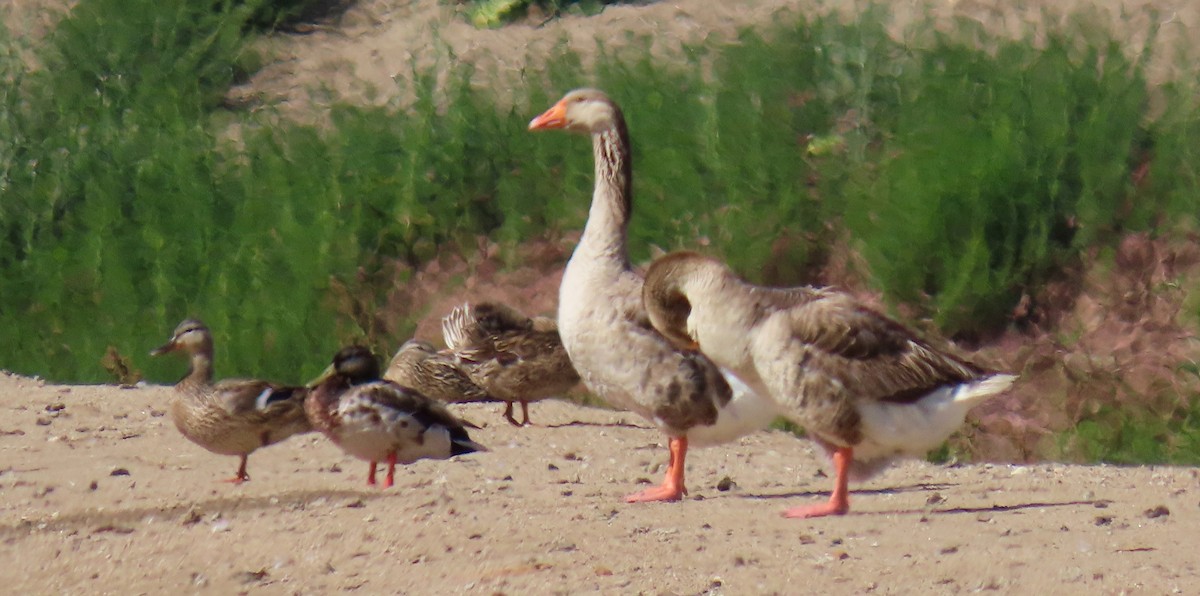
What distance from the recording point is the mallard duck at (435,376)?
11945 mm

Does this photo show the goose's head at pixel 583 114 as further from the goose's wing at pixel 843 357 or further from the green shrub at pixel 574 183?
the green shrub at pixel 574 183

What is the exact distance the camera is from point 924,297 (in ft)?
39.9

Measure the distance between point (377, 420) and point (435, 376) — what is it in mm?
2566

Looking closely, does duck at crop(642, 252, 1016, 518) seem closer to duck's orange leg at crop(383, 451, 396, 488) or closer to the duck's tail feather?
duck's orange leg at crop(383, 451, 396, 488)

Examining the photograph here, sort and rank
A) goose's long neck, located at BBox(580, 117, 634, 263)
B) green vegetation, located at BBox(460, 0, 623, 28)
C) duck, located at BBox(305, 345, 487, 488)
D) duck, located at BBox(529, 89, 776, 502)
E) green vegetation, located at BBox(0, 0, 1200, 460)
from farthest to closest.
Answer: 1. green vegetation, located at BBox(460, 0, 623, 28)
2. green vegetation, located at BBox(0, 0, 1200, 460)
3. duck, located at BBox(305, 345, 487, 488)
4. goose's long neck, located at BBox(580, 117, 634, 263)
5. duck, located at BBox(529, 89, 776, 502)

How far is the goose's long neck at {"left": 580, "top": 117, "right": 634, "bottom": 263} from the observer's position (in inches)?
352

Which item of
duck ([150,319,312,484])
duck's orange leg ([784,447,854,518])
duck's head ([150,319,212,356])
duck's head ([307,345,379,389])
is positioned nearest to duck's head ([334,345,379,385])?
duck's head ([307,345,379,389])

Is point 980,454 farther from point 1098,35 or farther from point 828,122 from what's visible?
point 1098,35

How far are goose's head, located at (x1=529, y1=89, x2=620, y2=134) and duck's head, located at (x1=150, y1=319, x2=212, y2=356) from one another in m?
2.71

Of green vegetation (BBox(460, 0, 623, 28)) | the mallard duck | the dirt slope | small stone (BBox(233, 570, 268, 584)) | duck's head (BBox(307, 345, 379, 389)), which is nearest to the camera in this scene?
small stone (BBox(233, 570, 268, 584))

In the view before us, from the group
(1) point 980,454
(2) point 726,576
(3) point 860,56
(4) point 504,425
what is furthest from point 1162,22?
(2) point 726,576

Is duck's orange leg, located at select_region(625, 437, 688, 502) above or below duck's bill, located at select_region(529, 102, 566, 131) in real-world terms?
below

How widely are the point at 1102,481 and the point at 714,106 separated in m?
4.91

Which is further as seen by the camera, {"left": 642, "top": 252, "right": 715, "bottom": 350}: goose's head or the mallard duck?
the mallard duck
